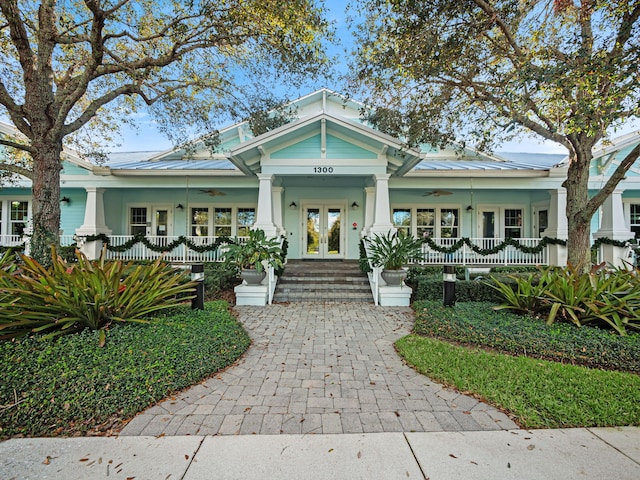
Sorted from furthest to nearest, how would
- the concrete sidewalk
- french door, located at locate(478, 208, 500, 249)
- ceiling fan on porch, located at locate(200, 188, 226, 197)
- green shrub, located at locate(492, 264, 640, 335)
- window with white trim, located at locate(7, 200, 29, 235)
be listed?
french door, located at locate(478, 208, 500, 249) → window with white trim, located at locate(7, 200, 29, 235) → ceiling fan on porch, located at locate(200, 188, 226, 197) → green shrub, located at locate(492, 264, 640, 335) → the concrete sidewalk

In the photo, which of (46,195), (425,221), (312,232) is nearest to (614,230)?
(425,221)

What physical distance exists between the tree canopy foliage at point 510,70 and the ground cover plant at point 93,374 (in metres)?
6.75

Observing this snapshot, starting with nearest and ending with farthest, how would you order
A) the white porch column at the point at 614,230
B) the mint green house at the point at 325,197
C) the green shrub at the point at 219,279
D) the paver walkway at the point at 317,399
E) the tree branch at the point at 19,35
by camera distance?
the paver walkway at the point at 317,399 < the tree branch at the point at 19,35 < the green shrub at the point at 219,279 < the mint green house at the point at 325,197 < the white porch column at the point at 614,230

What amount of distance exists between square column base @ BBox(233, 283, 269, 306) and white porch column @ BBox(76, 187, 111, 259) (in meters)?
6.42

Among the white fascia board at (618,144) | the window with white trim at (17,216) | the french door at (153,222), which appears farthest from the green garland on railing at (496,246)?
the window with white trim at (17,216)

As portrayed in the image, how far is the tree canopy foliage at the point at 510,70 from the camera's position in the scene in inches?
208

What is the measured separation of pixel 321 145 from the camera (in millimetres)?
8930

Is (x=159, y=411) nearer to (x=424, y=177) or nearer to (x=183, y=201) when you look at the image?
(x=424, y=177)

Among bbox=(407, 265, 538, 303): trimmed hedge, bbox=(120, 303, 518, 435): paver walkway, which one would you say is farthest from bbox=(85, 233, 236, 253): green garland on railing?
bbox=(120, 303, 518, 435): paver walkway

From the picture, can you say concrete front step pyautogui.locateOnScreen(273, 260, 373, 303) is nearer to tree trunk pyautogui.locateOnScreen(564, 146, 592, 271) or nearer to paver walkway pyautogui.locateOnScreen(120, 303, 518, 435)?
paver walkway pyautogui.locateOnScreen(120, 303, 518, 435)

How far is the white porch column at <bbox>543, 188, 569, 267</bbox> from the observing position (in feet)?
34.2

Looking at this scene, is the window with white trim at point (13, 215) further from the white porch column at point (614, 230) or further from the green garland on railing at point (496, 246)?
the white porch column at point (614, 230)

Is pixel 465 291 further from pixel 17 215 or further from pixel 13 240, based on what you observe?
pixel 17 215

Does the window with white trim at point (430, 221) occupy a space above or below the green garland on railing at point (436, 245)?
above
